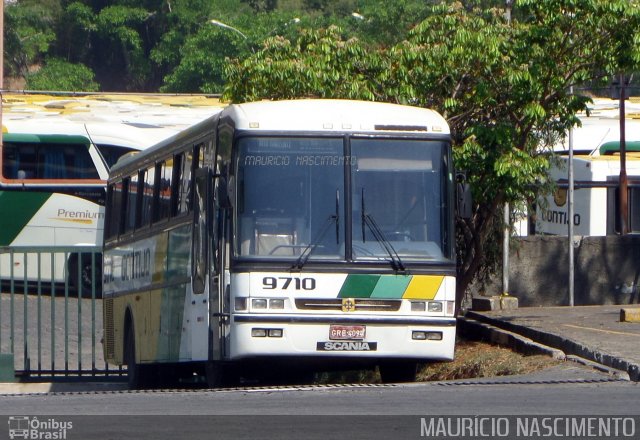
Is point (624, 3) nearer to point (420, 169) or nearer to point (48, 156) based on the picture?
point (420, 169)

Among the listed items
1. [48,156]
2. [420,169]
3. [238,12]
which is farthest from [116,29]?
[420,169]

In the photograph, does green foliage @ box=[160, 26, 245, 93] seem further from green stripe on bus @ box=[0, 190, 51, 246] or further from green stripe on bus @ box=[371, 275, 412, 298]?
green stripe on bus @ box=[371, 275, 412, 298]

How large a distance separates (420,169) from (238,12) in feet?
180

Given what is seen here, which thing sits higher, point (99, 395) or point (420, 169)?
point (420, 169)

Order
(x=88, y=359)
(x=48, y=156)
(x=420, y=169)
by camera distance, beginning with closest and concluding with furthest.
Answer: (x=420, y=169), (x=88, y=359), (x=48, y=156)

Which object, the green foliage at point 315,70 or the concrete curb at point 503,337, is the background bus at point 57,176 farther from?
the concrete curb at point 503,337

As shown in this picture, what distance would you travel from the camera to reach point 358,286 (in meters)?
11.1

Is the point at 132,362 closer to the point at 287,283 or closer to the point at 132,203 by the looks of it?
the point at 132,203

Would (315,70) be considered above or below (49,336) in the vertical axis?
above

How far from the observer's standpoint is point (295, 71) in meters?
15.4

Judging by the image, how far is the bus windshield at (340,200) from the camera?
36.6 feet

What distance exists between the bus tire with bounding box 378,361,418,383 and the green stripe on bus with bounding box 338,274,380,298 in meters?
1.16

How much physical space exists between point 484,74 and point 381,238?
4.45m

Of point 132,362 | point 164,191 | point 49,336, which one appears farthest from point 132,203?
point 49,336
